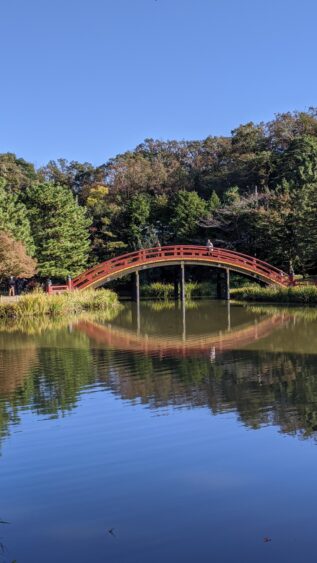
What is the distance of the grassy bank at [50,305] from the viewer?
2527 centimetres

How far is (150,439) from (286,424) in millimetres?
1842

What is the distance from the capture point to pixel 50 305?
26.0 metres

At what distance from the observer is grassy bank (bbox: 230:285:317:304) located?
29578 millimetres

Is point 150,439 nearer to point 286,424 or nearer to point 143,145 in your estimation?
point 286,424

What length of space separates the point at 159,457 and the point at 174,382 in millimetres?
4184

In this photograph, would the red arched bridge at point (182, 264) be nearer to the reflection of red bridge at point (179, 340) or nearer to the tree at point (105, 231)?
the tree at point (105, 231)

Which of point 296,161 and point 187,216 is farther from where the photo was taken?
point 296,161

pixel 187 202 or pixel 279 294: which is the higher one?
pixel 187 202

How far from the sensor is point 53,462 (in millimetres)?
6930

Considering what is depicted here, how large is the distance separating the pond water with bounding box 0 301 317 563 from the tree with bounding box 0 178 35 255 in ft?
52.6

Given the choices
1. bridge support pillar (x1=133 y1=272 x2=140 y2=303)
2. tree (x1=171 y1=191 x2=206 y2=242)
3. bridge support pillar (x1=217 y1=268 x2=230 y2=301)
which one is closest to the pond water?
bridge support pillar (x1=133 y1=272 x2=140 y2=303)

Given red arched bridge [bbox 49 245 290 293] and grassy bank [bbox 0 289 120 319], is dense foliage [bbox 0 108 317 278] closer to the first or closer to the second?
red arched bridge [bbox 49 245 290 293]

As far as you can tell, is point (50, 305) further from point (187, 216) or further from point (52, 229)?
point (187, 216)

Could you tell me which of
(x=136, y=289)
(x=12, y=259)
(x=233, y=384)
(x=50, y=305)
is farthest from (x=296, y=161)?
(x=233, y=384)
